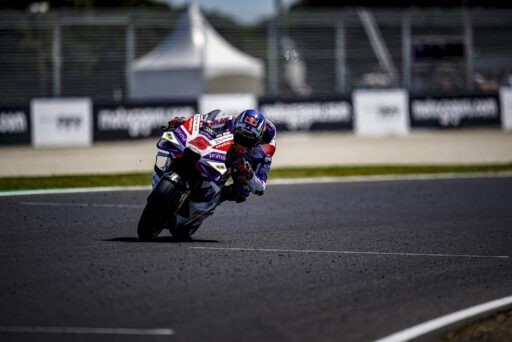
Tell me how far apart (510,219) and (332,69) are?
19.2 m

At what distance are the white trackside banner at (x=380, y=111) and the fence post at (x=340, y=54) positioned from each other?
2.14 metres

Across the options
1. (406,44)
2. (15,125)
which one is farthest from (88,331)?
(406,44)

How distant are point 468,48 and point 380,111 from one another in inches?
217

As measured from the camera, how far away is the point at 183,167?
877cm

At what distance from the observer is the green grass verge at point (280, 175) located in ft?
53.1

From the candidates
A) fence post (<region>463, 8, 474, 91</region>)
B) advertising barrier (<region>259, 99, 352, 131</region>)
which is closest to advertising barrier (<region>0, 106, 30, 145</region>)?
advertising barrier (<region>259, 99, 352, 131</region>)

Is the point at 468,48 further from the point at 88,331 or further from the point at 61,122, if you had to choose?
the point at 88,331

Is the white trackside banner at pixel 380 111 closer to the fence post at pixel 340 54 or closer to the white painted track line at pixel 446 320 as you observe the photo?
the fence post at pixel 340 54

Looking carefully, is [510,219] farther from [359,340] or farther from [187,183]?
[359,340]

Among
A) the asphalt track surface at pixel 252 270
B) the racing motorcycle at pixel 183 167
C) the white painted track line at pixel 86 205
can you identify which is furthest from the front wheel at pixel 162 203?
the white painted track line at pixel 86 205

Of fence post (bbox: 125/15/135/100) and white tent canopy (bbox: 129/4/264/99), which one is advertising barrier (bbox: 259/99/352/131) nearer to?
white tent canopy (bbox: 129/4/264/99)

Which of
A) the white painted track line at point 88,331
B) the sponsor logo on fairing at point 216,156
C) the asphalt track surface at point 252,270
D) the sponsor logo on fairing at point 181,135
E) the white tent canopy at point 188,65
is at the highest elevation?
the white tent canopy at point 188,65

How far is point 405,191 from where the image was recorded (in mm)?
15320

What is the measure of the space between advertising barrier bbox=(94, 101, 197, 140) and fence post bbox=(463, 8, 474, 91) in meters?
10.1
